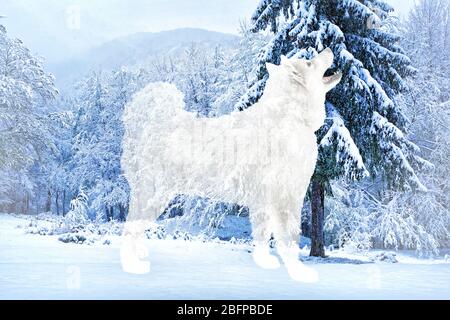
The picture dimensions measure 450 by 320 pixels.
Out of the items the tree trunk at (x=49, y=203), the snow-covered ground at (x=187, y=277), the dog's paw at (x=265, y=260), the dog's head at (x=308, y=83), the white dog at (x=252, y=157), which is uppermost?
the dog's head at (x=308, y=83)

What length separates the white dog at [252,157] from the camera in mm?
4703

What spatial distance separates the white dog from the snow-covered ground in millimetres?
313

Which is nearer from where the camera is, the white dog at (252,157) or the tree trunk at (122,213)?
the white dog at (252,157)

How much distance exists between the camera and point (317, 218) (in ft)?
21.3

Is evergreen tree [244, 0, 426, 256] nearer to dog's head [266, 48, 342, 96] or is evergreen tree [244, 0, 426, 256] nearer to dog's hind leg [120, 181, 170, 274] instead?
dog's head [266, 48, 342, 96]

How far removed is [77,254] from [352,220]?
6209mm

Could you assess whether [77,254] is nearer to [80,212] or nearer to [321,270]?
[321,270]

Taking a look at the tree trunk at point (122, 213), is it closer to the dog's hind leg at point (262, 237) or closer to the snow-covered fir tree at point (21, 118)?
the snow-covered fir tree at point (21, 118)

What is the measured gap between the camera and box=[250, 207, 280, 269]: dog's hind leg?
16.2ft

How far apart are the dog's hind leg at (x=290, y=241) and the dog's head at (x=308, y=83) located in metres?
0.91

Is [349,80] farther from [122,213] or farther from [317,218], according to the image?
[122,213]

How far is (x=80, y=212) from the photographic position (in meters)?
9.47

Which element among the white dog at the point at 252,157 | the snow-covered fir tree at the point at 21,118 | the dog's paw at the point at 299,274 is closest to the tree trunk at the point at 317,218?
the white dog at the point at 252,157

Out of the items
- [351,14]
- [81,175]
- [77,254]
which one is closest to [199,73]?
[81,175]
